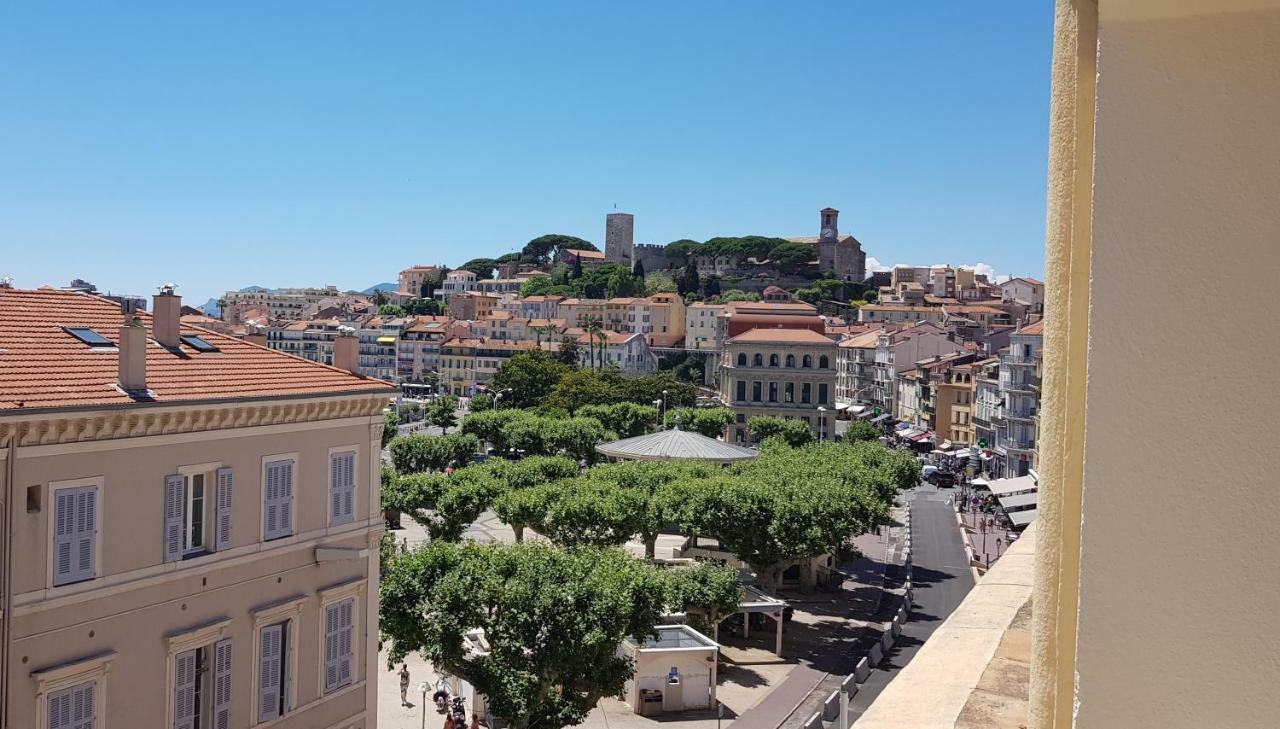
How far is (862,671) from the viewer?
29828mm

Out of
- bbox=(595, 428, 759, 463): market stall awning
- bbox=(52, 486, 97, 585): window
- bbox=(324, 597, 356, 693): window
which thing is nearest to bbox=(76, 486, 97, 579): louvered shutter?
bbox=(52, 486, 97, 585): window

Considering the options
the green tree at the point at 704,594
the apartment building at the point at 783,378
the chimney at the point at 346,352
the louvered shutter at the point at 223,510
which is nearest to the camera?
the louvered shutter at the point at 223,510

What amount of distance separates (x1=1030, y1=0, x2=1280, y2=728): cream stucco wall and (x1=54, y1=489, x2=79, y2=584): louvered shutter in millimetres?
15355

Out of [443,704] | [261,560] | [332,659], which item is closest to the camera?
[261,560]

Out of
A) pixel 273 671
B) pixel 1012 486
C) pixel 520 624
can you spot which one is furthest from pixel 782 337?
pixel 273 671

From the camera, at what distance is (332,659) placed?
62.7 feet

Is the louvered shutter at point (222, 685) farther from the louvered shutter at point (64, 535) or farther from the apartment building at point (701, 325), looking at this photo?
the apartment building at point (701, 325)

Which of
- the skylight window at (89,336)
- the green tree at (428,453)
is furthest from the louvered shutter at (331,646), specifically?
the green tree at (428,453)

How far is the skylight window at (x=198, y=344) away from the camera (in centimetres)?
1916

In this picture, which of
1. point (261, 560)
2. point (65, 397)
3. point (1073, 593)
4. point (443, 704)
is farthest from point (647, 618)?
point (1073, 593)

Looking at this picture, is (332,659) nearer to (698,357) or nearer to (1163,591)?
(1163,591)

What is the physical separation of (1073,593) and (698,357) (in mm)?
146755

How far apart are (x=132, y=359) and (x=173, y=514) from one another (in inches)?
98.7

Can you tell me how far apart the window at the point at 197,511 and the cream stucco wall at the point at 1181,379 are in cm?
1650
